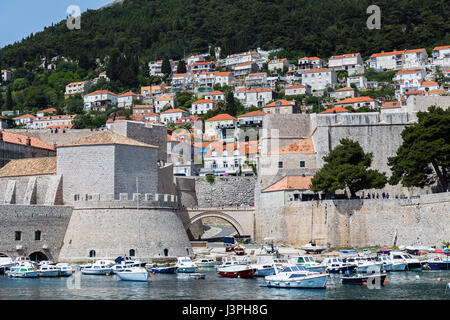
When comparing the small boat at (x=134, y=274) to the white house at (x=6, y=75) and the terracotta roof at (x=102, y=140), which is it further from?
the white house at (x=6, y=75)

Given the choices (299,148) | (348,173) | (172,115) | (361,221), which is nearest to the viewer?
(361,221)

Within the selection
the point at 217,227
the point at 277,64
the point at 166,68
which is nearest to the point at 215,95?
the point at 277,64

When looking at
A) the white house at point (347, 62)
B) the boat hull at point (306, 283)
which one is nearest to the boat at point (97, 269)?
the boat hull at point (306, 283)

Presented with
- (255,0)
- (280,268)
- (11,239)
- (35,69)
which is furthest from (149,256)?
(255,0)

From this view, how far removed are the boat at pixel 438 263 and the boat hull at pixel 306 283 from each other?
10.3 meters

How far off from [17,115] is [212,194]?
85205 millimetres

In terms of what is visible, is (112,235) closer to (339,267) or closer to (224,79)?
(339,267)

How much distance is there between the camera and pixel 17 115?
449 feet

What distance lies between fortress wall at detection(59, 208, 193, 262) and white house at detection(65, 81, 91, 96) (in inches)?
4474

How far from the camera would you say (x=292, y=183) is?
51.9m

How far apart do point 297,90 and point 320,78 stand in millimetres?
7165

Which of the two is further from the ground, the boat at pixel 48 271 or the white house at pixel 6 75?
the white house at pixel 6 75

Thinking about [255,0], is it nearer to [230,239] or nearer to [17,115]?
[17,115]

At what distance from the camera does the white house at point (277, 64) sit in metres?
148
